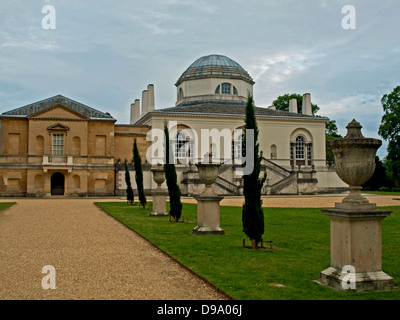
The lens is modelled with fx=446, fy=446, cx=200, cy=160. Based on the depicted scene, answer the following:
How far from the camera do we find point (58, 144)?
42500 mm

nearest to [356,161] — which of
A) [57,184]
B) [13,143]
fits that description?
[13,143]

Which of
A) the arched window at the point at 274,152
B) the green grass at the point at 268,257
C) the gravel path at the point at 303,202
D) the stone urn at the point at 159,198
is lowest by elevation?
the green grass at the point at 268,257

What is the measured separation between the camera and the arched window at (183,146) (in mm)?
47438

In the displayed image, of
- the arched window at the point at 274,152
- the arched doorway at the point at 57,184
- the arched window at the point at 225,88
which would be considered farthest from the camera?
the arched window at the point at 225,88

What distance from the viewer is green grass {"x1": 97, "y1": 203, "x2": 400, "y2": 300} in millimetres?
6910

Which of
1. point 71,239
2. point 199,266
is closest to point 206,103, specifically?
point 71,239

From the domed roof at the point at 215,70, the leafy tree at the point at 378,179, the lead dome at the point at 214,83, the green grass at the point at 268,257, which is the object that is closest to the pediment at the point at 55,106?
the lead dome at the point at 214,83

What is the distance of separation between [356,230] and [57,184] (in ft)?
132

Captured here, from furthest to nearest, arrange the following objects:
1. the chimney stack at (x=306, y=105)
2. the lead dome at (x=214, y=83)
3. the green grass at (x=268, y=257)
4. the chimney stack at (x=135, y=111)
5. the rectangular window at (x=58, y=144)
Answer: the chimney stack at (x=135, y=111) < the chimney stack at (x=306, y=105) < the lead dome at (x=214, y=83) < the rectangular window at (x=58, y=144) < the green grass at (x=268, y=257)

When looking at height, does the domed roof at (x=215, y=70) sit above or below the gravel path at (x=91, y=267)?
above

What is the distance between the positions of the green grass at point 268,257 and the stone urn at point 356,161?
58.3 inches

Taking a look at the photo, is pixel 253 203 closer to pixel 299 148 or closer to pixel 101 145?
pixel 101 145

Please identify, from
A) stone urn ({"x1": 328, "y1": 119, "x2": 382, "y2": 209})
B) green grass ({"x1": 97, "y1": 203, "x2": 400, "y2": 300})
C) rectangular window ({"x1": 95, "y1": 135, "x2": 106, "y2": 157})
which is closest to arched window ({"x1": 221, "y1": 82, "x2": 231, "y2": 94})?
rectangular window ({"x1": 95, "y1": 135, "x2": 106, "y2": 157})

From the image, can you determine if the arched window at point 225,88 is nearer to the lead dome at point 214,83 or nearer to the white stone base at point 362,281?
the lead dome at point 214,83
